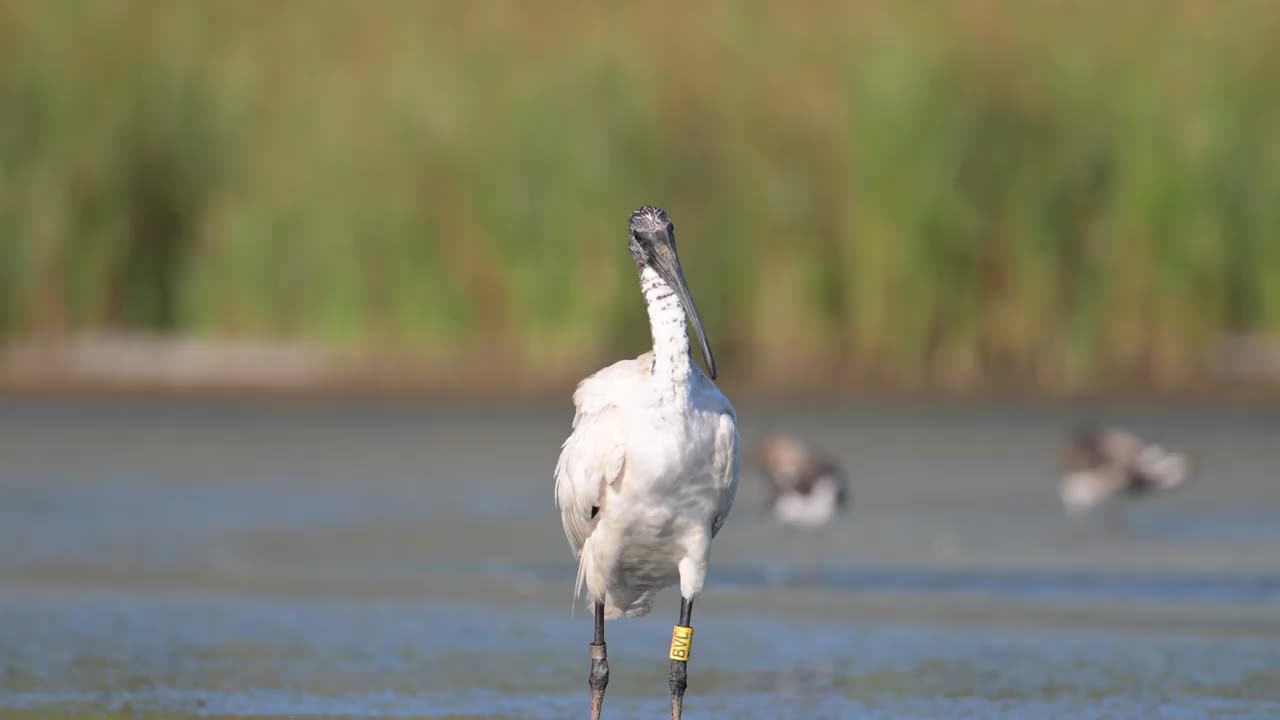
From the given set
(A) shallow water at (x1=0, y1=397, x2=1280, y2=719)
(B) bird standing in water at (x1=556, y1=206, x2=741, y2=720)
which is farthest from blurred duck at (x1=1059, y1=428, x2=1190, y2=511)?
(B) bird standing in water at (x1=556, y1=206, x2=741, y2=720)

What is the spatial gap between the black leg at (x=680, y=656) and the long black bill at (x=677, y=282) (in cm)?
96

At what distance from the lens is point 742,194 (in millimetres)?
30062

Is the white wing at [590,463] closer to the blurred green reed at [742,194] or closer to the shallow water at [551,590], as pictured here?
the shallow water at [551,590]

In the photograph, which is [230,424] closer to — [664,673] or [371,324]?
[371,324]

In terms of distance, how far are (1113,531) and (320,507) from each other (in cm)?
602

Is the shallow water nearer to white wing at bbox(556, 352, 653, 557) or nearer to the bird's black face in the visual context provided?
white wing at bbox(556, 352, 653, 557)

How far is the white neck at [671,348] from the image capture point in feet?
30.8

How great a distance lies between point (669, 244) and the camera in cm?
974

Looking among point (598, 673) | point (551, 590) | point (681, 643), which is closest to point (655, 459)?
point (681, 643)

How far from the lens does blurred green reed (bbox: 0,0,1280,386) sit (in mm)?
29203

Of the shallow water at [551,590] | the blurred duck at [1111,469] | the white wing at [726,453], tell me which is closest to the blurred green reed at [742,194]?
the shallow water at [551,590]

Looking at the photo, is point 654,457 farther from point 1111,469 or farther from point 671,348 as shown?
point 1111,469

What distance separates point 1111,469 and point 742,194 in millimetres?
12221

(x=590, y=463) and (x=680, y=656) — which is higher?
(x=590, y=463)
